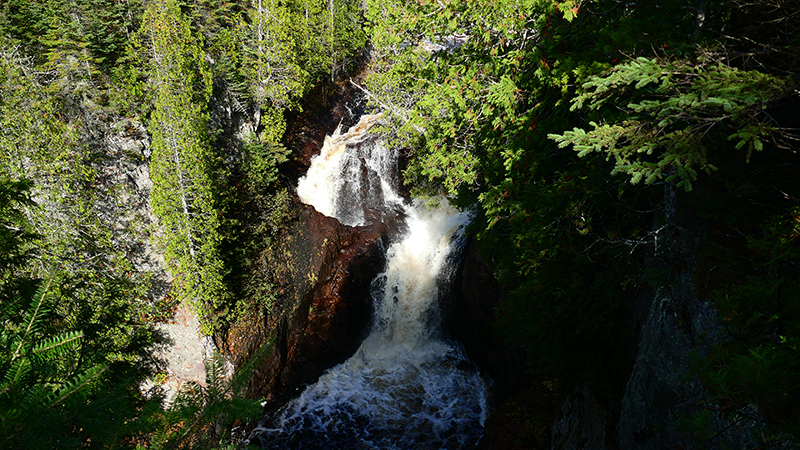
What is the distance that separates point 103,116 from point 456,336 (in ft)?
47.3

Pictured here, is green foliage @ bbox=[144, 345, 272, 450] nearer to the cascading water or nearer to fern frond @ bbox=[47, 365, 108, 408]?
fern frond @ bbox=[47, 365, 108, 408]

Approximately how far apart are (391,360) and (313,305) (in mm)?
3877

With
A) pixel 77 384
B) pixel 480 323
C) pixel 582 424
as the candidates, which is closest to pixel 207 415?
pixel 77 384

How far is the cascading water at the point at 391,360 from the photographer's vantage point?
11906 mm

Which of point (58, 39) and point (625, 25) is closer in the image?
point (625, 25)

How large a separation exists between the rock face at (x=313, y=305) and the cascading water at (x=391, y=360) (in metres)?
0.59

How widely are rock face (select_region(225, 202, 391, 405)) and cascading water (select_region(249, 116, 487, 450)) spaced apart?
585 millimetres

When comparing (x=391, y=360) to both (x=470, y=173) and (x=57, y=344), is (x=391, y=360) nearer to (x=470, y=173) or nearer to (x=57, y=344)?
(x=470, y=173)

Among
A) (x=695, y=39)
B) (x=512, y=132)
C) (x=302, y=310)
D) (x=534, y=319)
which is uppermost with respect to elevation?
(x=302, y=310)

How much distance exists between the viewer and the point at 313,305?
14.6 m

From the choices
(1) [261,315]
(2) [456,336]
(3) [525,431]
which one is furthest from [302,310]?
(3) [525,431]

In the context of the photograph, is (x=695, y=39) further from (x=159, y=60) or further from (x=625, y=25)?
(x=159, y=60)

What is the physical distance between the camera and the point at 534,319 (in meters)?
6.55

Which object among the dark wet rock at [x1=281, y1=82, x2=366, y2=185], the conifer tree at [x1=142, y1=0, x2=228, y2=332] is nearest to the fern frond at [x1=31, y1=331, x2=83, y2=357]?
the conifer tree at [x1=142, y1=0, x2=228, y2=332]
